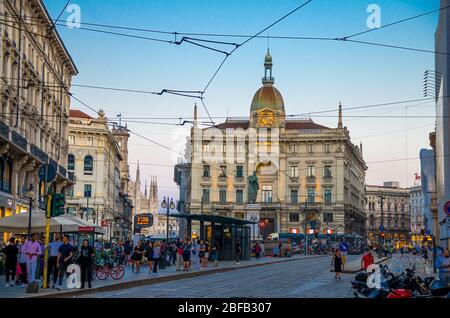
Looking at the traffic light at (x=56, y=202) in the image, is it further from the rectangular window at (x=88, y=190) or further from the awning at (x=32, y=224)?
the rectangular window at (x=88, y=190)

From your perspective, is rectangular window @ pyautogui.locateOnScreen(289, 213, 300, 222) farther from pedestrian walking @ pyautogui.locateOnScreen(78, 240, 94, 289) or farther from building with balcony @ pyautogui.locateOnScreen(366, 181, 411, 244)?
pedestrian walking @ pyautogui.locateOnScreen(78, 240, 94, 289)

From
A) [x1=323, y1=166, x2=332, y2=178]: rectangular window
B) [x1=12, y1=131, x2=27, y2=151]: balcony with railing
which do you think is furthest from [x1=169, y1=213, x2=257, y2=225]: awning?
[x1=323, y1=166, x2=332, y2=178]: rectangular window

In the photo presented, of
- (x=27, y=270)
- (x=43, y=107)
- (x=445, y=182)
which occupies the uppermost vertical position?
(x=43, y=107)

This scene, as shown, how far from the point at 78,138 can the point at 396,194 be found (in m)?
129

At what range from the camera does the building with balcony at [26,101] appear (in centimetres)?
4172

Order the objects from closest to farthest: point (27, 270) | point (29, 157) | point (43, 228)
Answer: point (27, 270) → point (43, 228) → point (29, 157)

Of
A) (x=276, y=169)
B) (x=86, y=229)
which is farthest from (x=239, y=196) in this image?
(x=86, y=229)

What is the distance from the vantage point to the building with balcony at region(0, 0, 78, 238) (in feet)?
137

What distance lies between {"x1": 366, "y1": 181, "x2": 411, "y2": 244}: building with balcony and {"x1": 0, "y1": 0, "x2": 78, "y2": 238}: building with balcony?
125 metres
